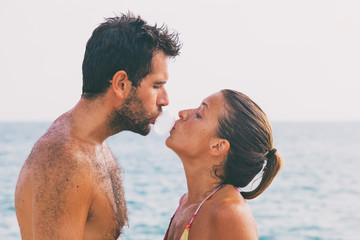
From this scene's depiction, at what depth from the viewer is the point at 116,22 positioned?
3.77 meters

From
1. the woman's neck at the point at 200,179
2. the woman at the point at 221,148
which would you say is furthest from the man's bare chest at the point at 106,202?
the woman's neck at the point at 200,179

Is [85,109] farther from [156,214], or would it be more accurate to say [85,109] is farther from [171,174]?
[171,174]

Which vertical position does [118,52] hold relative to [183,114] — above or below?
above

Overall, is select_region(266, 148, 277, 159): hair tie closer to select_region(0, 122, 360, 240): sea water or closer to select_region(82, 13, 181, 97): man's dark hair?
select_region(82, 13, 181, 97): man's dark hair

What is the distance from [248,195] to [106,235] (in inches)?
45.4

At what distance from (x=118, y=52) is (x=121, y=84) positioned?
0.24m

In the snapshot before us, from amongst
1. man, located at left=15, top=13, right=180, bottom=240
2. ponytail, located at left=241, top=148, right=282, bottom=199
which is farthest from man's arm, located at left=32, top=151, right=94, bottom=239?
ponytail, located at left=241, top=148, right=282, bottom=199

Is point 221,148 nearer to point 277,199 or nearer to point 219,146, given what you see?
point 219,146

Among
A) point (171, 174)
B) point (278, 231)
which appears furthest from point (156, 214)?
point (171, 174)

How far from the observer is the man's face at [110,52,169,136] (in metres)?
3.72

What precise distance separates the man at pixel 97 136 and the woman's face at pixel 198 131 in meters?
0.26

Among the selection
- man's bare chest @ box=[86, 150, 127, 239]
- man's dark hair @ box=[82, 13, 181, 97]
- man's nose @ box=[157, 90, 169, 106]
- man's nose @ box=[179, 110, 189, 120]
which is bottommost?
man's bare chest @ box=[86, 150, 127, 239]

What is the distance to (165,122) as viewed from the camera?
3793 millimetres

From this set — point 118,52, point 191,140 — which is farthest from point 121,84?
point 191,140
